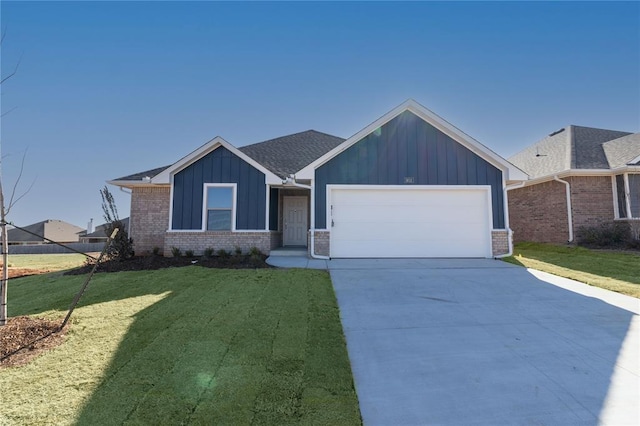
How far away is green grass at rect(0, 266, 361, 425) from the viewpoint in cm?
243

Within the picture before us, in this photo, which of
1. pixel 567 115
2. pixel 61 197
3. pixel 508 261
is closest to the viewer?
pixel 508 261

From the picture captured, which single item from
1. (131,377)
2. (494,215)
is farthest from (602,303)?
(131,377)

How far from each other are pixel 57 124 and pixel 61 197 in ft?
73.0

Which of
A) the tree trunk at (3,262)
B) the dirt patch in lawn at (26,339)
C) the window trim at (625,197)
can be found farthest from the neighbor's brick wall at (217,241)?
the window trim at (625,197)

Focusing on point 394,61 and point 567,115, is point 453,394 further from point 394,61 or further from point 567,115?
point 567,115

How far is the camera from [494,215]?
10.1m

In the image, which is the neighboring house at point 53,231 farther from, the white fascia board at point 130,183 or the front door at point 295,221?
the front door at point 295,221

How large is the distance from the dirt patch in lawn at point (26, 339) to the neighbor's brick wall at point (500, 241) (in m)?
11.0

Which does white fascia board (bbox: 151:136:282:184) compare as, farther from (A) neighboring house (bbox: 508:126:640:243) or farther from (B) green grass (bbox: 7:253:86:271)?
(A) neighboring house (bbox: 508:126:640:243)

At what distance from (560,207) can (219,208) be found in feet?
47.9

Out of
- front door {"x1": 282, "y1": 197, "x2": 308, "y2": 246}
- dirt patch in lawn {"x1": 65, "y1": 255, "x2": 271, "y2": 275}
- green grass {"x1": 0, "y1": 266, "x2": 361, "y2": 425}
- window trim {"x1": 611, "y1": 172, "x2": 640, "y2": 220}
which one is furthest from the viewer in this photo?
front door {"x1": 282, "y1": 197, "x2": 308, "y2": 246}

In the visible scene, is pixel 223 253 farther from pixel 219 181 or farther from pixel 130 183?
pixel 130 183

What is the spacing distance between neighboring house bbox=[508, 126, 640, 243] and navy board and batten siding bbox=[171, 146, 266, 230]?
1283cm

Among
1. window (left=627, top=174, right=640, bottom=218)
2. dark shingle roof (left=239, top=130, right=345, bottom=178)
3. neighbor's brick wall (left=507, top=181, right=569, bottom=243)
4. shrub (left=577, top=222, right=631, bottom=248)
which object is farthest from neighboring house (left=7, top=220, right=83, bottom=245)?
window (left=627, top=174, right=640, bottom=218)
